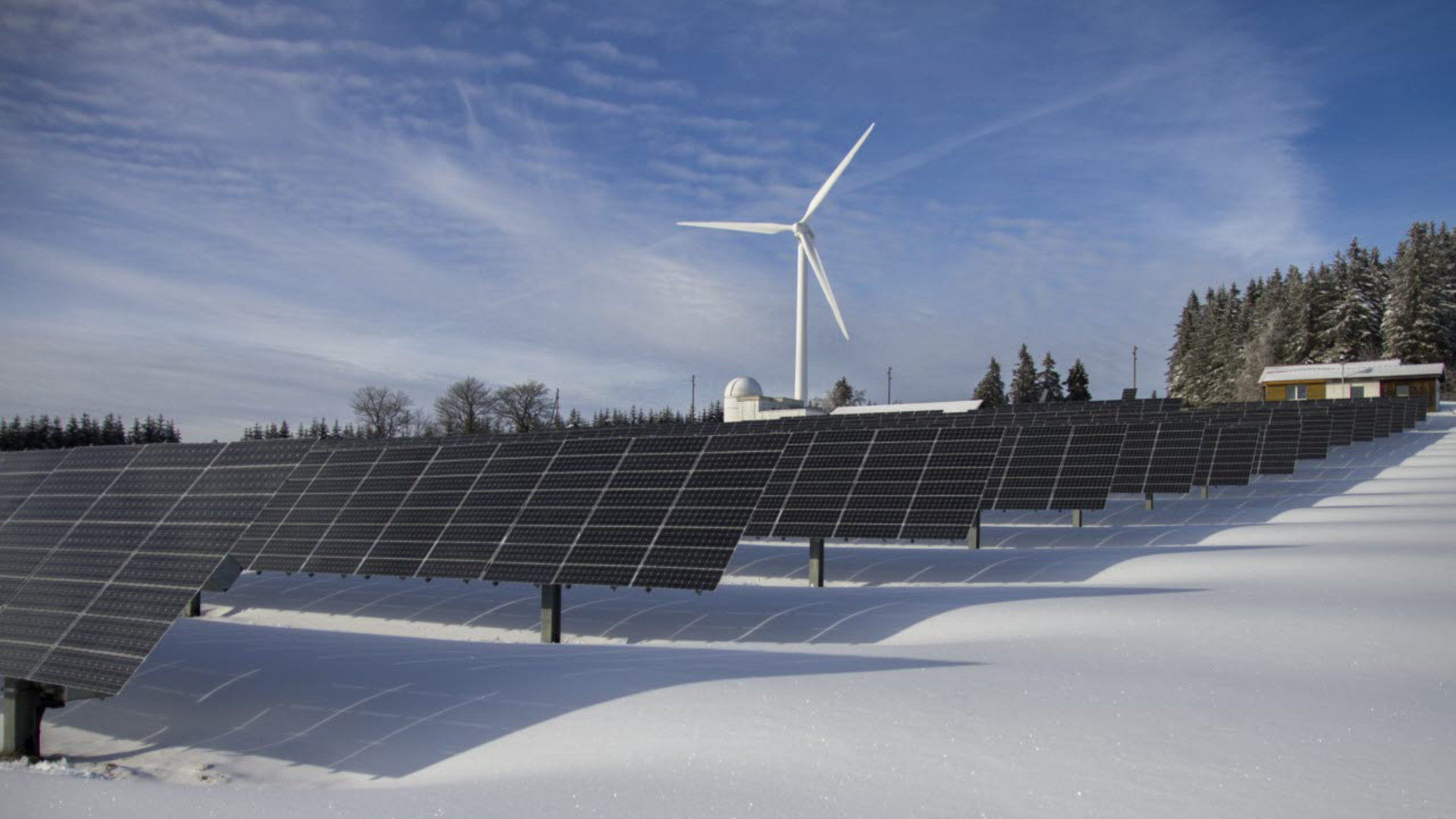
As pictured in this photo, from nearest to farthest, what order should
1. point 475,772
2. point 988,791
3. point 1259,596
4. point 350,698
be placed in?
point 988,791, point 475,772, point 350,698, point 1259,596

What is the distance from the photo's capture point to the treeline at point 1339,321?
113 metres

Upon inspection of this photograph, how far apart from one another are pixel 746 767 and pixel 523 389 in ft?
475

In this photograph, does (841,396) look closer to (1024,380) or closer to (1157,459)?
(1024,380)

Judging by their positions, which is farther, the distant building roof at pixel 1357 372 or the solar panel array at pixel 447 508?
the distant building roof at pixel 1357 372

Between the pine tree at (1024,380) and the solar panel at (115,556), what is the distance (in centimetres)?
14493

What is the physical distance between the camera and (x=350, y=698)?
13.4m

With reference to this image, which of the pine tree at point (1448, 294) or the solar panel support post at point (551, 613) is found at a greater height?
the pine tree at point (1448, 294)

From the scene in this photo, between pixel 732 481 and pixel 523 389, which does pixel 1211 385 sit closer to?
pixel 523 389

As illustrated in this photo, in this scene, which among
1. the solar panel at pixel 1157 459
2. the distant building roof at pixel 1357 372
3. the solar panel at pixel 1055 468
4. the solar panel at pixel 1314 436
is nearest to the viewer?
the solar panel at pixel 1055 468

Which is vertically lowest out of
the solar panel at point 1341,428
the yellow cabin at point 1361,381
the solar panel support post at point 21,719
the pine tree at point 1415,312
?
the solar panel support post at point 21,719

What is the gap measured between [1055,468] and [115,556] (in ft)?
88.7

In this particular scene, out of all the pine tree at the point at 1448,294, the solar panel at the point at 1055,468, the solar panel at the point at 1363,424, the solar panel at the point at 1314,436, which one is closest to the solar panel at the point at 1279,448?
the solar panel at the point at 1314,436

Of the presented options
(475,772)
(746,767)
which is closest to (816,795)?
(746,767)

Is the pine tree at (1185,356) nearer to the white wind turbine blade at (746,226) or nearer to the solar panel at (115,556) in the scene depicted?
the white wind turbine blade at (746,226)
